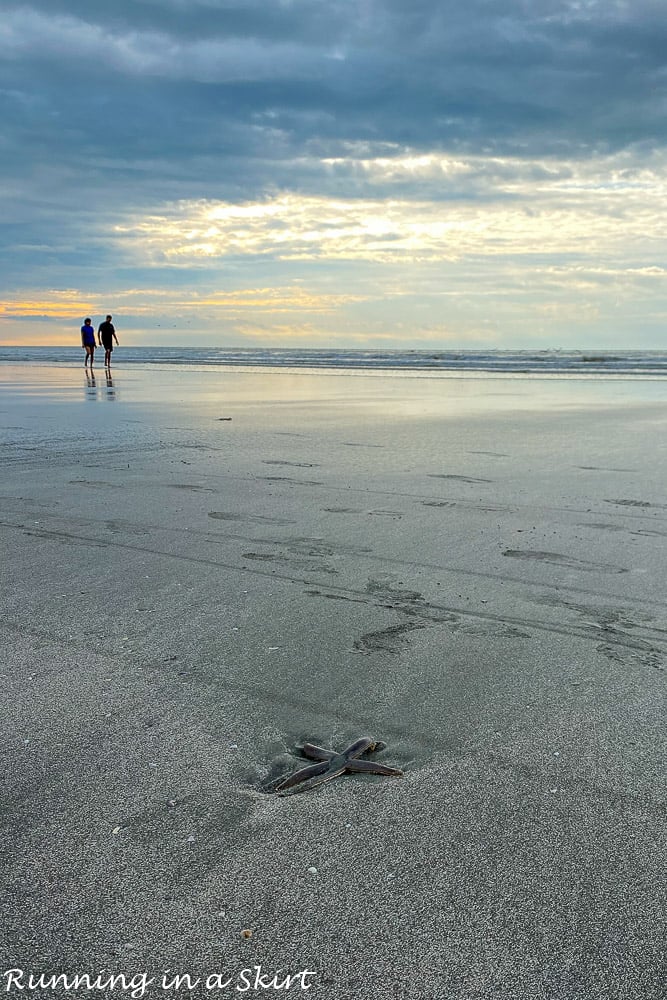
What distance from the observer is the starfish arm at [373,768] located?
7.47 feet

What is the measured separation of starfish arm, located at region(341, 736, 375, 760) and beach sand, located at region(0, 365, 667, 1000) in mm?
68

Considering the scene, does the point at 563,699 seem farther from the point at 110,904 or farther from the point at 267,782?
the point at 110,904

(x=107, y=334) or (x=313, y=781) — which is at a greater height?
(x=107, y=334)

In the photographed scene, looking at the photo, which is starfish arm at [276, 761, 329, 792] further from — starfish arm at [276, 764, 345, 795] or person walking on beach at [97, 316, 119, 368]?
person walking on beach at [97, 316, 119, 368]

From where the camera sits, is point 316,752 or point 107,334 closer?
point 316,752

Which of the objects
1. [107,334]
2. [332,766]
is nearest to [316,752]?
[332,766]

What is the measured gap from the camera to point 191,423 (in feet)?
35.5

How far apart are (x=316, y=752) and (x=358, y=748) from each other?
12 cm

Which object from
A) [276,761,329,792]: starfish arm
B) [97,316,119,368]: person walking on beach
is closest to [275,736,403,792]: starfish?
[276,761,329,792]: starfish arm

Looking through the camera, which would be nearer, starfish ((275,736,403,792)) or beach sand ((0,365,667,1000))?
beach sand ((0,365,667,1000))

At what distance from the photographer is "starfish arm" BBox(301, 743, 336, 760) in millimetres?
2354

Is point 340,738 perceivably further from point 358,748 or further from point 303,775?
point 303,775

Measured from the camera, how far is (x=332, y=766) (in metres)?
2.30

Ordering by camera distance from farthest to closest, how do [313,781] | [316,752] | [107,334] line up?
[107,334] < [316,752] < [313,781]
